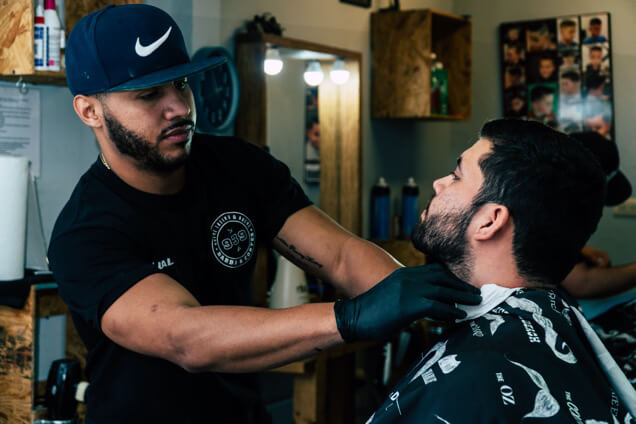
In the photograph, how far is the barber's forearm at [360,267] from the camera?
1787 mm

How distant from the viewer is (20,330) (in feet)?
8.00

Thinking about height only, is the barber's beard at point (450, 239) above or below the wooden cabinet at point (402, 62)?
below

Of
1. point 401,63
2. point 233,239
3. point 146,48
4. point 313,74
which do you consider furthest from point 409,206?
point 146,48

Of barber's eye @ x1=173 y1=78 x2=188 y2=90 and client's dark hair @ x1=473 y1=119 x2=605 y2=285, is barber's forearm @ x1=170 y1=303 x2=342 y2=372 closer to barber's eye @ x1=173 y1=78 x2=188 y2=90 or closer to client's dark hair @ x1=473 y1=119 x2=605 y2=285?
client's dark hair @ x1=473 y1=119 x2=605 y2=285

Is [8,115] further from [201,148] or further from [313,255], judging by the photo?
[313,255]

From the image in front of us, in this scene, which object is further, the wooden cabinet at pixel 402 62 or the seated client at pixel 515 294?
the wooden cabinet at pixel 402 62

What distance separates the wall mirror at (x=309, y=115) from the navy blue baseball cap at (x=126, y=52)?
1.66m

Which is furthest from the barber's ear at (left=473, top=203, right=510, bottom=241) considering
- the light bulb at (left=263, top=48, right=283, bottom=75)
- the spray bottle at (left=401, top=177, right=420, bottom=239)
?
the spray bottle at (left=401, top=177, right=420, bottom=239)

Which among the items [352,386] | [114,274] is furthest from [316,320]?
[352,386]

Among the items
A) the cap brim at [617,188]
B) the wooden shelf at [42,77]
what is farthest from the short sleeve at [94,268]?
the cap brim at [617,188]

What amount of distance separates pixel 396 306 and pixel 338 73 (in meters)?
2.70

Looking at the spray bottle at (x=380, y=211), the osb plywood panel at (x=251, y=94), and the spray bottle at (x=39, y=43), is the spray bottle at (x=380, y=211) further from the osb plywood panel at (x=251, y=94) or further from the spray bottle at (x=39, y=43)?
the spray bottle at (x=39, y=43)

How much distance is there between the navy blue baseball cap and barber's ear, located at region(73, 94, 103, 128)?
0.11 feet

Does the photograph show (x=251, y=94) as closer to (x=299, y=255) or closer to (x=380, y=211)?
(x=380, y=211)
